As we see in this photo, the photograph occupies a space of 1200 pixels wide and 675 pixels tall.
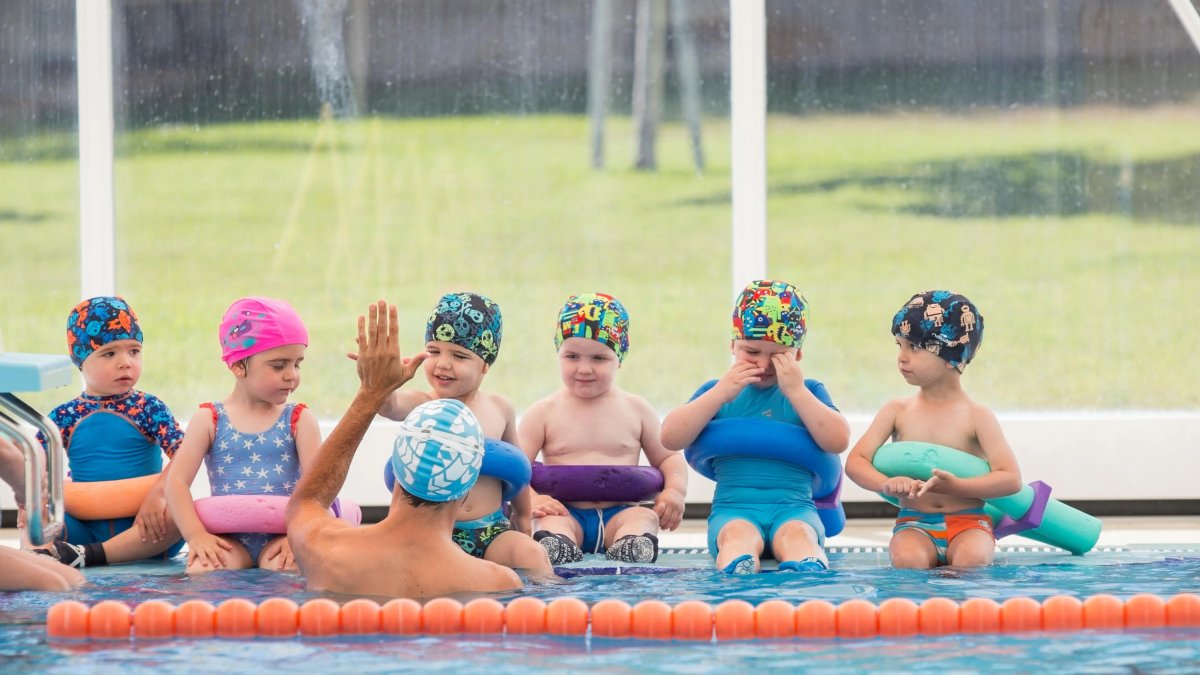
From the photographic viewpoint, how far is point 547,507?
21.5 ft

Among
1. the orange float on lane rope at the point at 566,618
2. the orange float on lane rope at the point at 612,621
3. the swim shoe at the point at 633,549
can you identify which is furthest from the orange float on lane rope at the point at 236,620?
the swim shoe at the point at 633,549

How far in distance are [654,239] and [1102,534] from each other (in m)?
3.19

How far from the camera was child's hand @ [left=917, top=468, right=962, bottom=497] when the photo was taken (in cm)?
588

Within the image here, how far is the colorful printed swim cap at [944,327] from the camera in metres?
6.14

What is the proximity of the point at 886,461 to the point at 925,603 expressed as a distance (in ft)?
4.86

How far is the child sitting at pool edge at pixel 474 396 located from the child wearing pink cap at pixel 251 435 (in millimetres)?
459

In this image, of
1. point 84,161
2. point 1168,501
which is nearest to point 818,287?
point 1168,501

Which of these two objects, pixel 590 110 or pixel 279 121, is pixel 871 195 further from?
pixel 279 121

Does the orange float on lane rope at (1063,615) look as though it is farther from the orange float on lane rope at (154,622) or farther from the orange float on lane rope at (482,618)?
the orange float on lane rope at (154,622)

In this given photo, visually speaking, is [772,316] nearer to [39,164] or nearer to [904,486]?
[904,486]

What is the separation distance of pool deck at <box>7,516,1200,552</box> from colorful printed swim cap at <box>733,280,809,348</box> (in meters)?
1.14

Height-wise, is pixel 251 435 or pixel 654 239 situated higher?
pixel 654 239

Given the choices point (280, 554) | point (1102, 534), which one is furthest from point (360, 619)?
point (1102, 534)

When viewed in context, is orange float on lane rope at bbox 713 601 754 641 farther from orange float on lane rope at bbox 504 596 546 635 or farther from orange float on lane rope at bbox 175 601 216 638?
orange float on lane rope at bbox 175 601 216 638
